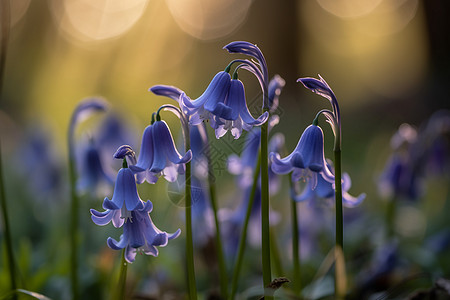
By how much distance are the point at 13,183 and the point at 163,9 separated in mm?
5942

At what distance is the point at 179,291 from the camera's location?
3.23m

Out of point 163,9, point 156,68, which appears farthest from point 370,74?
point 163,9

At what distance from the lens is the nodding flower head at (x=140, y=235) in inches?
62.5

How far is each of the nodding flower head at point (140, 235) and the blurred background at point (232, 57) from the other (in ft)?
9.91

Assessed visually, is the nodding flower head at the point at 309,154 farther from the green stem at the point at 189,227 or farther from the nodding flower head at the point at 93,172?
the nodding flower head at the point at 93,172

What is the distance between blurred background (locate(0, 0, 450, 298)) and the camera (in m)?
11.7

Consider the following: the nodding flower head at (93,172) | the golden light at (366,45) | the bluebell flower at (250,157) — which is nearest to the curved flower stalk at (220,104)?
the bluebell flower at (250,157)

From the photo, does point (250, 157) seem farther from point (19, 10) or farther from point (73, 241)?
point (19, 10)

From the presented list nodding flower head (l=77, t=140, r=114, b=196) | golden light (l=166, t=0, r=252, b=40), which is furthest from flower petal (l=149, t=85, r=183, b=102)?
golden light (l=166, t=0, r=252, b=40)

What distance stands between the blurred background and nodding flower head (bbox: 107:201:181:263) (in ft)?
9.91

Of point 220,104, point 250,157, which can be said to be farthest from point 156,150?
point 250,157

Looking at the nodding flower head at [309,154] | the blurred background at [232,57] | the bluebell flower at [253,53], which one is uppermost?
the blurred background at [232,57]

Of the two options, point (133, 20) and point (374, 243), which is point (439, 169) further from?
point (133, 20)

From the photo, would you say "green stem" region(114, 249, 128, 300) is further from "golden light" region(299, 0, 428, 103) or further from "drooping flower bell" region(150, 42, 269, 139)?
"golden light" region(299, 0, 428, 103)
